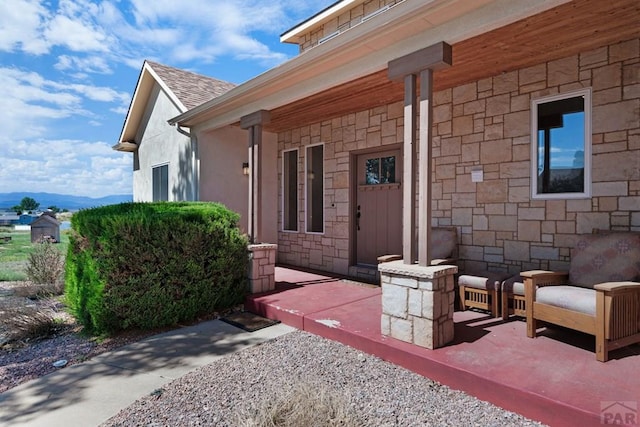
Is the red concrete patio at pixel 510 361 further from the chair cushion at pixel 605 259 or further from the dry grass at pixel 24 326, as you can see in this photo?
the dry grass at pixel 24 326

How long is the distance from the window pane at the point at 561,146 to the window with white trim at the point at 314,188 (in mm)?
3673

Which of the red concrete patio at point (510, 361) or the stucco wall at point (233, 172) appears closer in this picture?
the red concrete patio at point (510, 361)

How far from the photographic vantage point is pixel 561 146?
3984 millimetres

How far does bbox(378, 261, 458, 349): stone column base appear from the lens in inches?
116

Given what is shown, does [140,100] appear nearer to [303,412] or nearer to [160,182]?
[160,182]

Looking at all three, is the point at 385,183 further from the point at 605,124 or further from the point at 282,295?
the point at 605,124

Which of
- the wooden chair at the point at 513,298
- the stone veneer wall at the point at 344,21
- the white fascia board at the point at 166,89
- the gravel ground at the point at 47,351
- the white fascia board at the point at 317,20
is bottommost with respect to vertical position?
the gravel ground at the point at 47,351

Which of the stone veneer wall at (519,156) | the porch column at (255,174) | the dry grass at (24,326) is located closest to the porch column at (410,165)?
the stone veneer wall at (519,156)

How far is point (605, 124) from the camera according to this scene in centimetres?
363

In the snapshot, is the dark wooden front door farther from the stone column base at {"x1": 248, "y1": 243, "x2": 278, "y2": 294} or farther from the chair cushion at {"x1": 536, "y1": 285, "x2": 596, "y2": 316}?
the chair cushion at {"x1": 536, "y1": 285, "x2": 596, "y2": 316}

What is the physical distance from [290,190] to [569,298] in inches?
214

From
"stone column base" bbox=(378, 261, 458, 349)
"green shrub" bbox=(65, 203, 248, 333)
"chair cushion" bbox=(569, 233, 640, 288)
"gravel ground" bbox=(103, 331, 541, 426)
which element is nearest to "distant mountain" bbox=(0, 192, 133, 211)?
"green shrub" bbox=(65, 203, 248, 333)

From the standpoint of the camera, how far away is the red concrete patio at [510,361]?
2111 millimetres

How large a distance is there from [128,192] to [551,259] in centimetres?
1121
